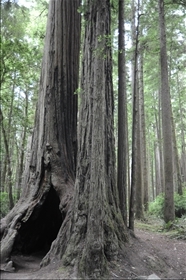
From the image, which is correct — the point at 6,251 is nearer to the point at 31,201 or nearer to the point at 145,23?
the point at 31,201

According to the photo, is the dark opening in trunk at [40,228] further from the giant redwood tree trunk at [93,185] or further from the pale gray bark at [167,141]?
the pale gray bark at [167,141]

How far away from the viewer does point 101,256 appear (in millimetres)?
4000

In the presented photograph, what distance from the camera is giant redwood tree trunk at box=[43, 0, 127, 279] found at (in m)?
4.00

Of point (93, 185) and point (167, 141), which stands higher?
point (167, 141)

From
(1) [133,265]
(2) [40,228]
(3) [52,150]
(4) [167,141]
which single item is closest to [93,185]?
(1) [133,265]

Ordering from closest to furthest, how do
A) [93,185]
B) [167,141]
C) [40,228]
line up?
[93,185] → [40,228] → [167,141]

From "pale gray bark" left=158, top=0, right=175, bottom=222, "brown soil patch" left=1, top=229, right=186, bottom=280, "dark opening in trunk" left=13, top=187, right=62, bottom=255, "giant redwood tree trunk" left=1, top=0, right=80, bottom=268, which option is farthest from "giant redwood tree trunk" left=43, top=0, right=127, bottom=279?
"pale gray bark" left=158, top=0, right=175, bottom=222

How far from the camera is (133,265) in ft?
14.8

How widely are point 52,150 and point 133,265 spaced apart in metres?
2.99

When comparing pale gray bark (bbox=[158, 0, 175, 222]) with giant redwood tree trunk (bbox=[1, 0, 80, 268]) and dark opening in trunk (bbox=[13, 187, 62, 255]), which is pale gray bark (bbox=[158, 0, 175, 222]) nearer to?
giant redwood tree trunk (bbox=[1, 0, 80, 268])

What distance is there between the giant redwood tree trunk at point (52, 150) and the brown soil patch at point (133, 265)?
18.6 inches

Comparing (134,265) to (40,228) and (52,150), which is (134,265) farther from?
(52,150)

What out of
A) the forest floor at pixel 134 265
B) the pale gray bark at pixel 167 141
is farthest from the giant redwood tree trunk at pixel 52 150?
the pale gray bark at pixel 167 141

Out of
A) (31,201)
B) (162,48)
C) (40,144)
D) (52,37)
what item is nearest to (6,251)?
(31,201)
